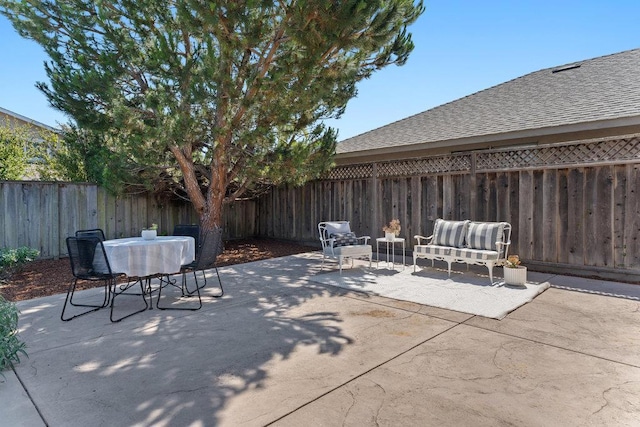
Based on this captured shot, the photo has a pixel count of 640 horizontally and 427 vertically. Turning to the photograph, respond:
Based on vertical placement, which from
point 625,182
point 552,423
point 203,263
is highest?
point 625,182

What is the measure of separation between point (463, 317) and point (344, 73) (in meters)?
4.62

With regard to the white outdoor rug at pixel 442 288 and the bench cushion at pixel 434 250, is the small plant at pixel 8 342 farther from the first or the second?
the bench cushion at pixel 434 250

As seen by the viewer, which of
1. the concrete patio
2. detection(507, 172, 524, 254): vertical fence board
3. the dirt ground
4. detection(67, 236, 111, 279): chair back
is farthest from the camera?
detection(507, 172, 524, 254): vertical fence board

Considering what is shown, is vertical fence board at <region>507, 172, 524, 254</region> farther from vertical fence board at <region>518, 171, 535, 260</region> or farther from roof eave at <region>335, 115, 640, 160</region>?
roof eave at <region>335, 115, 640, 160</region>

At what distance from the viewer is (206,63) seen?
5.46m

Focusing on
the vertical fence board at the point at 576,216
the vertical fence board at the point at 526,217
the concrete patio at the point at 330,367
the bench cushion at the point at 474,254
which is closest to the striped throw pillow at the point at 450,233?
the bench cushion at the point at 474,254

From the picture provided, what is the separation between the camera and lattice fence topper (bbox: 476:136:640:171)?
5.23 m

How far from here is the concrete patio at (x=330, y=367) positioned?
2131 mm

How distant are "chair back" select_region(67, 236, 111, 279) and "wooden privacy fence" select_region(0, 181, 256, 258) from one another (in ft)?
12.6

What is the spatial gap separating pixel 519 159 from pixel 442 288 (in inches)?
117

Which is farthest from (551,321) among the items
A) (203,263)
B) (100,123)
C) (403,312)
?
(100,123)

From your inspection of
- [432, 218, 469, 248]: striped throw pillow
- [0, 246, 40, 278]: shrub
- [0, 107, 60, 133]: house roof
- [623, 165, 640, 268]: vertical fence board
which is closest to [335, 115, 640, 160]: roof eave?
[623, 165, 640, 268]: vertical fence board

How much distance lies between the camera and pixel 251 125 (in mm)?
6766

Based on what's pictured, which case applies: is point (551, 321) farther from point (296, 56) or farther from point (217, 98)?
point (217, 98)
